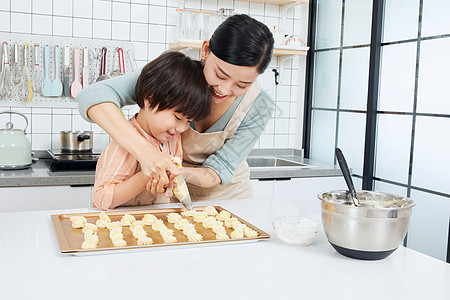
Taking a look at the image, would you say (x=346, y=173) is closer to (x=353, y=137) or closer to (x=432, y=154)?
(x=432, y=154)

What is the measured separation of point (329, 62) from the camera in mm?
3096

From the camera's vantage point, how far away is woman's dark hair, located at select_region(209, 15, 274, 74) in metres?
1.29

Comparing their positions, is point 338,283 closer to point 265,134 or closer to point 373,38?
point 373,38

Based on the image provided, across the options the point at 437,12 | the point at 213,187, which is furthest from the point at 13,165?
the point at 437,12

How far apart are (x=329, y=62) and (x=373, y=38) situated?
444mm

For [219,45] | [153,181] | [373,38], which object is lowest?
[153,181]

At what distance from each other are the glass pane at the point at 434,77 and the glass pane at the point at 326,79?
711mm

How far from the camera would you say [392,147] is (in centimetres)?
261

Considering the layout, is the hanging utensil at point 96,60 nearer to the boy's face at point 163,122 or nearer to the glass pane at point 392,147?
the boy's face at point 163,122

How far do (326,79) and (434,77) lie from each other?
90cm

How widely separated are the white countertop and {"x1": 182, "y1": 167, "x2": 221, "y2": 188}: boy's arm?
1.46 ft

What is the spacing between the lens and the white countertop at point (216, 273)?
2.71 ft

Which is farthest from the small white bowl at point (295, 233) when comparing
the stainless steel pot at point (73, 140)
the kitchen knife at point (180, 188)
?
the stainless steel pot at point (73, 140)

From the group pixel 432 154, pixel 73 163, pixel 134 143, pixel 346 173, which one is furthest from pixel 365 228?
pixel 73 163
